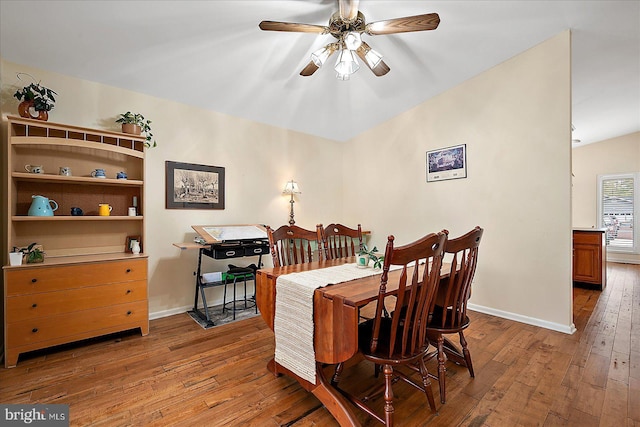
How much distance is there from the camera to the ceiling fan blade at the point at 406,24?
1.98m

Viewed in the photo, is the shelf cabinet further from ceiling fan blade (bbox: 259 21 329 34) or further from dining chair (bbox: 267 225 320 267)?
ceiling fan blade (bbox: 259 21 329 34)

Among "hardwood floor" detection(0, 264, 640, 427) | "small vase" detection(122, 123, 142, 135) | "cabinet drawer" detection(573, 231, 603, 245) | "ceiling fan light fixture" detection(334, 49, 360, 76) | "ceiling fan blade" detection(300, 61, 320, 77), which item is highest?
"ceiling fan blade" detection(300, 61, 320, 77)

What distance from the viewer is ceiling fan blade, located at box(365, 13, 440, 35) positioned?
6.48 ft

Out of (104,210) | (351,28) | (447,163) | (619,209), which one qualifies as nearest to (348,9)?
(351,28)

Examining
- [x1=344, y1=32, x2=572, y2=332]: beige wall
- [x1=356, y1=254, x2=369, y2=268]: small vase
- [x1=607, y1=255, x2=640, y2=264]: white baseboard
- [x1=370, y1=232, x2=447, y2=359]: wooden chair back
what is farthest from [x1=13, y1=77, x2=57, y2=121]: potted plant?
[x1=607, y1=255, x2=640, y2=264]: white baseboard

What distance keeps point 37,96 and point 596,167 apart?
9.82 metres

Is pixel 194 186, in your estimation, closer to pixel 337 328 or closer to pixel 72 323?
pixel 72 323

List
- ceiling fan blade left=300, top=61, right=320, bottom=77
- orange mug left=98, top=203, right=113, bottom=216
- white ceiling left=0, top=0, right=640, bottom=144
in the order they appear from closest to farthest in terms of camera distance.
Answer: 1. white ceiling left=0, top=0, right=640, bottom=144
2. ceiling fan blade left=300, top=61, right=320, bottom=77
3. orange mug left=98, top=203, right=113, bottom=216

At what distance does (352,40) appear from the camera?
7.02 ft

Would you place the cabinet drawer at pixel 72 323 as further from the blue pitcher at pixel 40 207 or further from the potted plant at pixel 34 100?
the potted plant at pixel 34 100

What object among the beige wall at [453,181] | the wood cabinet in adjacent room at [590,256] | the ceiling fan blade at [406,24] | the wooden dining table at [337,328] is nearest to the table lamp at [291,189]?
the beige wall at [453,181]

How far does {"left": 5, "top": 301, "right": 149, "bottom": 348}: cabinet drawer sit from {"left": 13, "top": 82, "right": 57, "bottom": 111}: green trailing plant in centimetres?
182

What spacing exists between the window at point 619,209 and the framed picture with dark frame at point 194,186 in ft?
27.1

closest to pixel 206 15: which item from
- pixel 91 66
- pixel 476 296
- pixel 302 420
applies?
pixel 91 66
